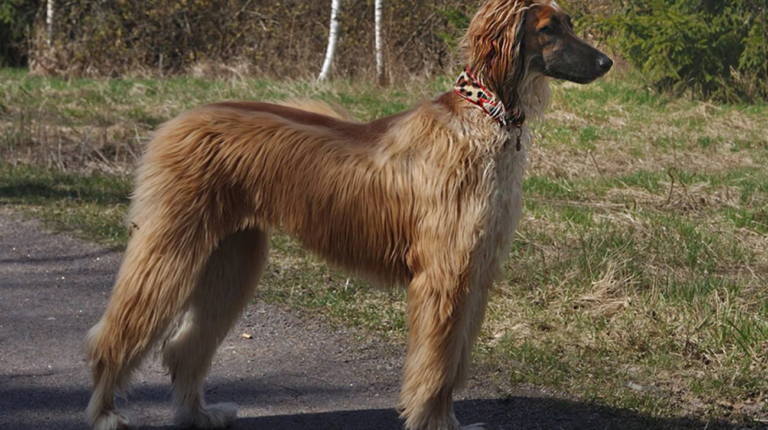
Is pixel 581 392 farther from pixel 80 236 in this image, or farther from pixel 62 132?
pixel 62 132

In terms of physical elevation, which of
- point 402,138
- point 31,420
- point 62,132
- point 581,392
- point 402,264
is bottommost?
point 62,132

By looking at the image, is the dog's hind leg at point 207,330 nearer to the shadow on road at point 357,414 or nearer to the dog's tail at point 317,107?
the shadow on road at point 357,414

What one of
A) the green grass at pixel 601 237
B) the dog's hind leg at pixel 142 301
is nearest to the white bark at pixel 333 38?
the green grass at pixel 601 237

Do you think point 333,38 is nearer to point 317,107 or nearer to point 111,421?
point 317,107

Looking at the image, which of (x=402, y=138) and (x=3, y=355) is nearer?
(x=402, y=138)

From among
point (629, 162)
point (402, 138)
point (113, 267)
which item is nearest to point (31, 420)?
point (402, 138)

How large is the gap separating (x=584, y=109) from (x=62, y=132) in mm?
6124

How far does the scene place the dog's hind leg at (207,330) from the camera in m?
4.24

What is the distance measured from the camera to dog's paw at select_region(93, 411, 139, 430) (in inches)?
158

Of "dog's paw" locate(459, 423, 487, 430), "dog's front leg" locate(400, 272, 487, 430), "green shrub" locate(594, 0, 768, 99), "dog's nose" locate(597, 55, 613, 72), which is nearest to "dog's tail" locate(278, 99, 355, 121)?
"dog's front leg" locate(400, 272, 487, 430)

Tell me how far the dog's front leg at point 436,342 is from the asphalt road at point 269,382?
1.47 feet

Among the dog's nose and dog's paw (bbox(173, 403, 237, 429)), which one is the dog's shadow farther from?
the dog's nose

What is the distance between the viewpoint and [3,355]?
16.7ft

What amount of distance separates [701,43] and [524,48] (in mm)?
8355
